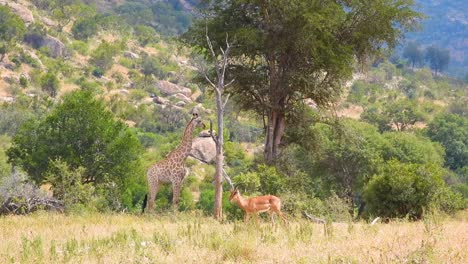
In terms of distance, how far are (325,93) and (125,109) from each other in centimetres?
4761

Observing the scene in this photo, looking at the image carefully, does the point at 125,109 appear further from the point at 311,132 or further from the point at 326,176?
the point at 311,132

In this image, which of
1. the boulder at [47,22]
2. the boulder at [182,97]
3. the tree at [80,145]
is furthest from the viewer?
the boulder at [47,22]

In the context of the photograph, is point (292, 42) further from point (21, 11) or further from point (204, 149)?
point (21, 11)

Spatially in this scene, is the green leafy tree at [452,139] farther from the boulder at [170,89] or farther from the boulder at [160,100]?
the boulder at [170,89]

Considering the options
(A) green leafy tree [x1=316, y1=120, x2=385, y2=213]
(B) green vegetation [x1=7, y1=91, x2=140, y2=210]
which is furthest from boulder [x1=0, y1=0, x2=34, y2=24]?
(A) green leafy tree [x1=316, y1=120, x2=385, y2=213]

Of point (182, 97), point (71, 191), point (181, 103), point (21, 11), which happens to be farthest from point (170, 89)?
point (71, 191)

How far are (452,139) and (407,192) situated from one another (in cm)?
4174

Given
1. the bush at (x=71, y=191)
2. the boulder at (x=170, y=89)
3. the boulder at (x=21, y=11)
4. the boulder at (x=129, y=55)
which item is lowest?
the bush at (x=71, y=191)

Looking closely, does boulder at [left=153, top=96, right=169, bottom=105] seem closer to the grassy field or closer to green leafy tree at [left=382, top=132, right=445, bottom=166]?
green leafy tree at [left=382, top=132, right=445, bottom=166]

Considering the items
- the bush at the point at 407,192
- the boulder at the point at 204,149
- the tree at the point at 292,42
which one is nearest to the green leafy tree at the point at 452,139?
the boulder at the point at 204,149

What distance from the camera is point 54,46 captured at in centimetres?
7694

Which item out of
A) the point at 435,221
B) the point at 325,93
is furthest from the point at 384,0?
the point at 435,221

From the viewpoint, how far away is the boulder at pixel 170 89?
7819cm

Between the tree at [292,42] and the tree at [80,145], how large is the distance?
703cm
